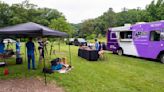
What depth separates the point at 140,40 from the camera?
53.3 feet

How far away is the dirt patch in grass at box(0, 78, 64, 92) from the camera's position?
290 inches

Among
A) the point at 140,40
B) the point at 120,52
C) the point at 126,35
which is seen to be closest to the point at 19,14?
the point at 120,52

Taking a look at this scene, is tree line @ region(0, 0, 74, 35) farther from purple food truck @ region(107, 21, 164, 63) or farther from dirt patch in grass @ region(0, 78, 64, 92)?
dirt patch in grass @ region(0, 78, 64, 92)

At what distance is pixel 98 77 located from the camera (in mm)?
9336

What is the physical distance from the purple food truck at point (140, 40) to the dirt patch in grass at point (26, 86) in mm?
8990

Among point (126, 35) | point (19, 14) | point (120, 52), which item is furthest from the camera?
point (19, 14)

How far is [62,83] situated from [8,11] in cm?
6049

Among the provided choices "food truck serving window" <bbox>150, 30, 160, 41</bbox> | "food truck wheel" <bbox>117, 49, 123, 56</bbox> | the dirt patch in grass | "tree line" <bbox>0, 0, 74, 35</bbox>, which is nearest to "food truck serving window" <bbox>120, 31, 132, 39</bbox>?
"food truck wheel" <bbox>117, 49, 123, 56</bbox>

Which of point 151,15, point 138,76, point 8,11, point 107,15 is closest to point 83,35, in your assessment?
point 107,15

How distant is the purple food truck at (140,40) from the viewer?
14430mm

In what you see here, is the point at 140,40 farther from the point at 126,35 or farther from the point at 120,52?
the point at 120,52

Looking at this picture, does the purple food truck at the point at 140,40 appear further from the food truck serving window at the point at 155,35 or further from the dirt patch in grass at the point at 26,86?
the dirt patch in grass at the point at 26,86

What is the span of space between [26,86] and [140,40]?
35.1 ft

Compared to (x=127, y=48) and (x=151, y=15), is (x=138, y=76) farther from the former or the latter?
(x=151, y=15)
